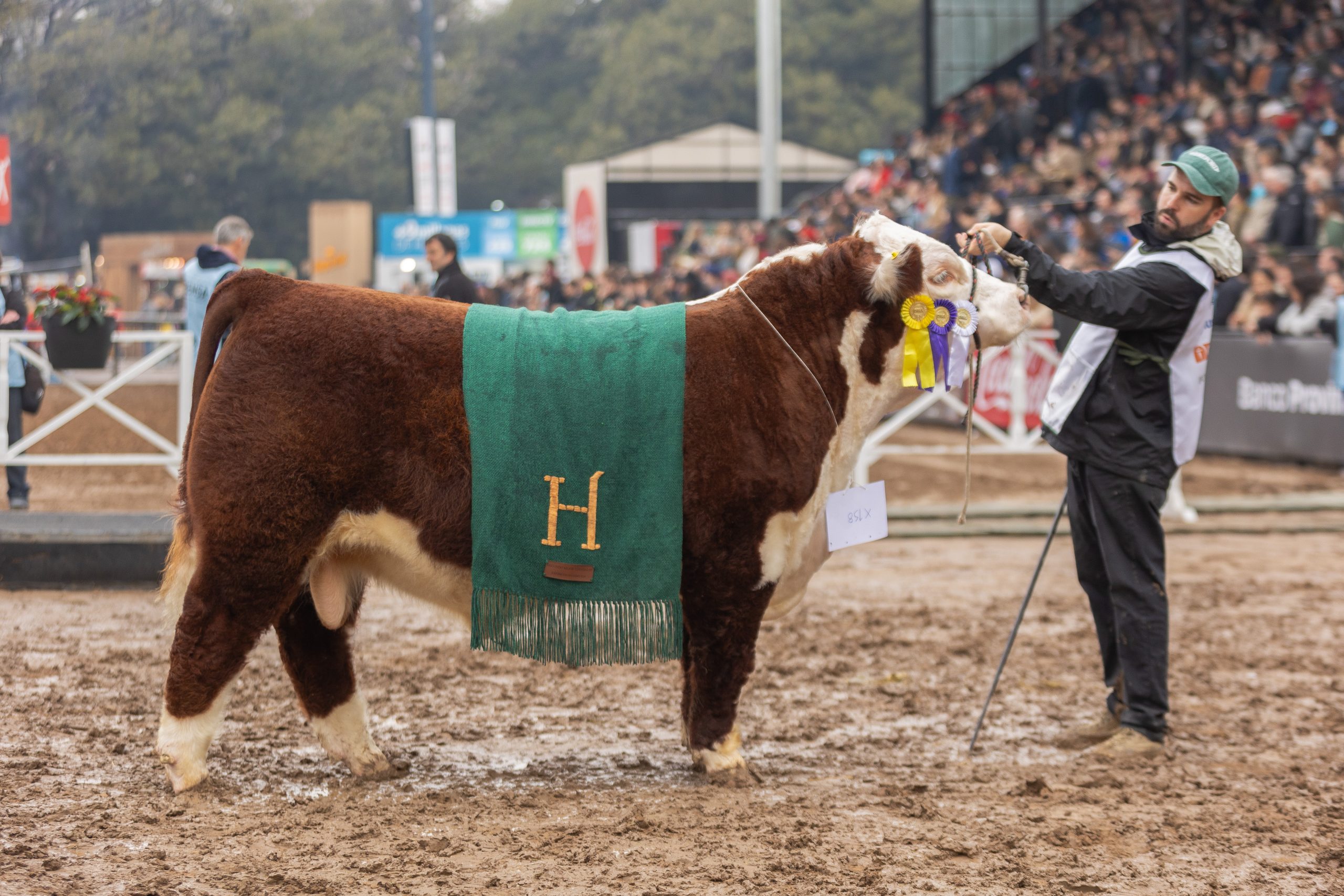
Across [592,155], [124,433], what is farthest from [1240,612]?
[592,155]

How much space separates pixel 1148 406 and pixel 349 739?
2.88 meters

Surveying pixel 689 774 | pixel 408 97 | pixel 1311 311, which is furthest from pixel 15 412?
pixel 408 97

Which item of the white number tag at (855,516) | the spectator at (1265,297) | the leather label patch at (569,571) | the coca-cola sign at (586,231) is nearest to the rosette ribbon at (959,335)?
the white number tag at (855,516)

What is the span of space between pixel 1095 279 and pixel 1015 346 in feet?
19.1

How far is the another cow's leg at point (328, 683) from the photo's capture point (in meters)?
4.25

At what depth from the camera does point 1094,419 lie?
186 inches

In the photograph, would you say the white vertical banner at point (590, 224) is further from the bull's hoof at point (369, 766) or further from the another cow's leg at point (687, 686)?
the bull's hoof at point (369, 766)

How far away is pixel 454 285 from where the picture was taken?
30.5ft

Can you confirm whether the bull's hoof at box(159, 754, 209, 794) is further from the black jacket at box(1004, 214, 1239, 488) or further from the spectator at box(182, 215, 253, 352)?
the spectator at box(182, 215, 253, 352)

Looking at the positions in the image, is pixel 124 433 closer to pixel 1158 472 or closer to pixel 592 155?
pixel 1158 472

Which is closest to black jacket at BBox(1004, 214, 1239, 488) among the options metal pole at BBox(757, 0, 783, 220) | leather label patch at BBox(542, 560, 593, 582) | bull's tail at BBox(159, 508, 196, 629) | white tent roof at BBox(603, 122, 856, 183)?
leather label patch at BBox(542, 560, 593, 582)

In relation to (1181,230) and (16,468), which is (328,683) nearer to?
(1181,230)

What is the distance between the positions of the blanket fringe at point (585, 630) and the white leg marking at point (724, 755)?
1.17ft

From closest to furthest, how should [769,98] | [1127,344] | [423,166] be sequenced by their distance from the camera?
[1127,344]
[769,98]
[423,166]
